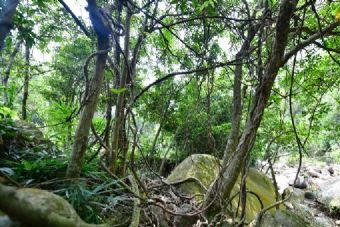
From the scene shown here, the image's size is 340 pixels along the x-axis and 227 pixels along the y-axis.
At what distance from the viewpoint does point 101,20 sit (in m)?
1.52

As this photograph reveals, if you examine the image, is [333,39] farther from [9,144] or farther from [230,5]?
[9,144]

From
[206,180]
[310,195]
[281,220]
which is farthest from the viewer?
[310,195]

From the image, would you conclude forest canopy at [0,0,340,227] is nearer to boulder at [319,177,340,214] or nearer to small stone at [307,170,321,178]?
boulder at [319,177,340,214]

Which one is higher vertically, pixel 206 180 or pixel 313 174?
pixel 206 180

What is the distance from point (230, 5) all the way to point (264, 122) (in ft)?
14.9

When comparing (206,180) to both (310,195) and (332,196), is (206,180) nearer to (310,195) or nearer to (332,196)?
(332,196)

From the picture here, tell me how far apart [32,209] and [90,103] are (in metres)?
0.94

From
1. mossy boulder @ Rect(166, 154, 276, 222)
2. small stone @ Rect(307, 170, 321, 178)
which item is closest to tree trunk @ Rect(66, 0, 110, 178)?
mossy boulder @ Rect(166, 154, 276, 222)

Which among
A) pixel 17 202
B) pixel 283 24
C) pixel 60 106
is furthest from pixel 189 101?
pixel 17 202

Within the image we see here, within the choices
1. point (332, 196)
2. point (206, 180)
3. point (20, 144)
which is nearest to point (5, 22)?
point (20, 144)

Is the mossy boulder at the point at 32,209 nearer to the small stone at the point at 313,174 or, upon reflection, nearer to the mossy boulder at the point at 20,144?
the mossy boulder at the point at 20,144

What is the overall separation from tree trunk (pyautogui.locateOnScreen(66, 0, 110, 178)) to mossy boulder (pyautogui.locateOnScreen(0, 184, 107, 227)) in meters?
0.81

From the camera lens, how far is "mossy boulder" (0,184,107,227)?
2.05 feet

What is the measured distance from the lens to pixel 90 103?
5.07 feet
